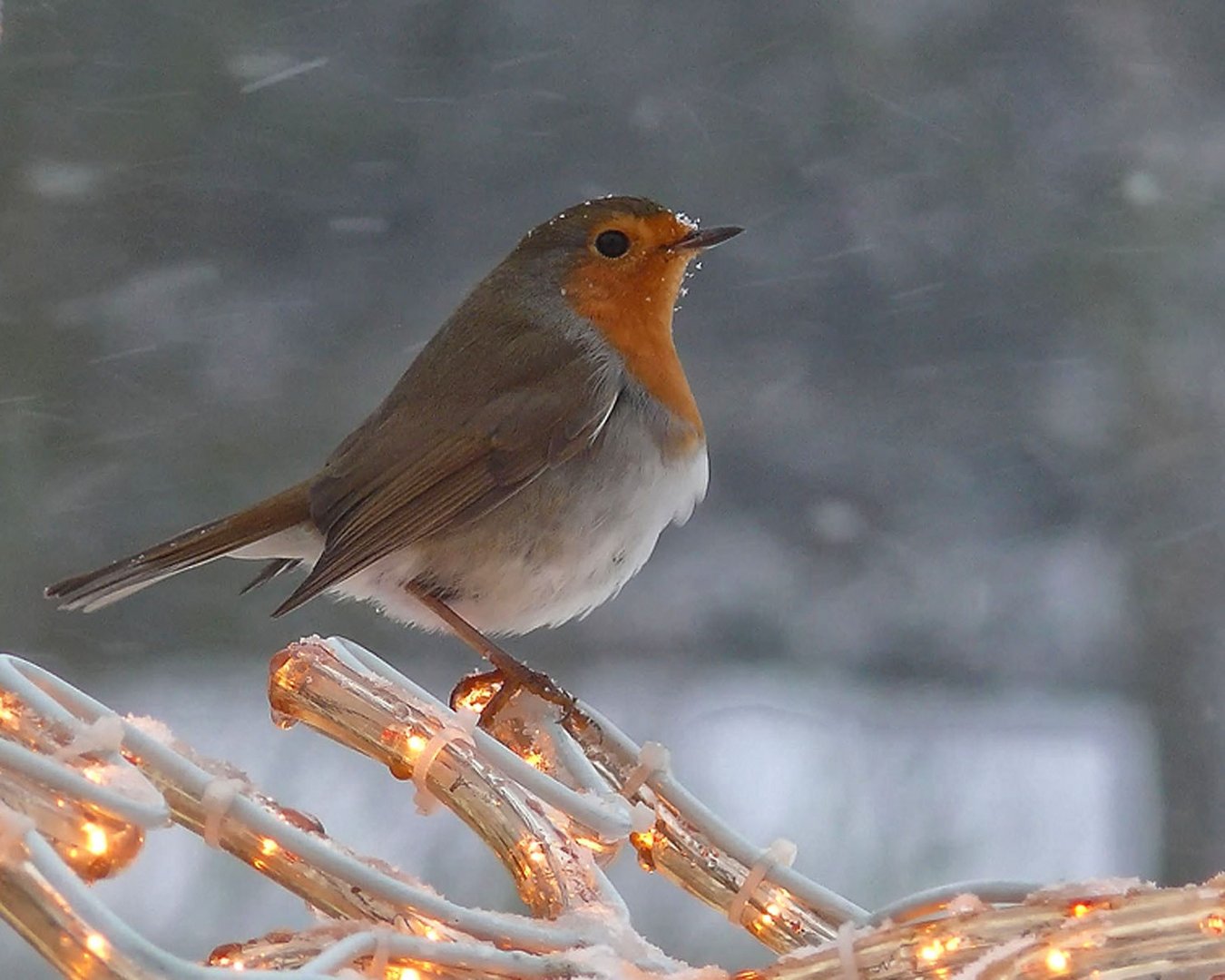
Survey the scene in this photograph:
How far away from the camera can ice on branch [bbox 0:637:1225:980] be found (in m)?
0.56

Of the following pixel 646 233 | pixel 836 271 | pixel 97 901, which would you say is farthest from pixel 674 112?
pixel 97 901

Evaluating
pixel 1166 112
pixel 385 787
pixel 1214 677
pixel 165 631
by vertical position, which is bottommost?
pixel 385 787

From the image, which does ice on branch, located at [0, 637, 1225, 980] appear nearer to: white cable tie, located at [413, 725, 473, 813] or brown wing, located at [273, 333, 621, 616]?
white cable tie, located at [413, 725, 473, 813]

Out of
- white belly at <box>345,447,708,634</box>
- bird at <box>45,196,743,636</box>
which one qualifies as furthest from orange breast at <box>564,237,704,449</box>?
white belly at <box>345,447,708,634</box>

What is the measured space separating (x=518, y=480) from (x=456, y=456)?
8cm

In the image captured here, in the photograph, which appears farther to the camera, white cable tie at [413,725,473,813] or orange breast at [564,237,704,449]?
orange breast at [564,237,704,449]

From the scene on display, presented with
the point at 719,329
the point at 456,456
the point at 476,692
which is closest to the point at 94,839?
the point at 476,692

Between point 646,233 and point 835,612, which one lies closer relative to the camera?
point 646,233

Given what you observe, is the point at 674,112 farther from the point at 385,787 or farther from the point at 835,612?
the point at 385,787

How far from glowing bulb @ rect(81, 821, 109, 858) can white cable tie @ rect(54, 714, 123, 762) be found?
35mm

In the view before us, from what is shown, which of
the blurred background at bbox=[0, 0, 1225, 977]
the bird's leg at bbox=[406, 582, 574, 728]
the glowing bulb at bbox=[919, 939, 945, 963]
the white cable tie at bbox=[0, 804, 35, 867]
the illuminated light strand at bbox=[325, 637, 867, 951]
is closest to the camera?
the white cable tie at bbox=[0, 804, 35, 867]

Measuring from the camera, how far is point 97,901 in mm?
526

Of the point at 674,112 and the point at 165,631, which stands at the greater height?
the point at 674,112

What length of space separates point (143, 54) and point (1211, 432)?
1.77 m
